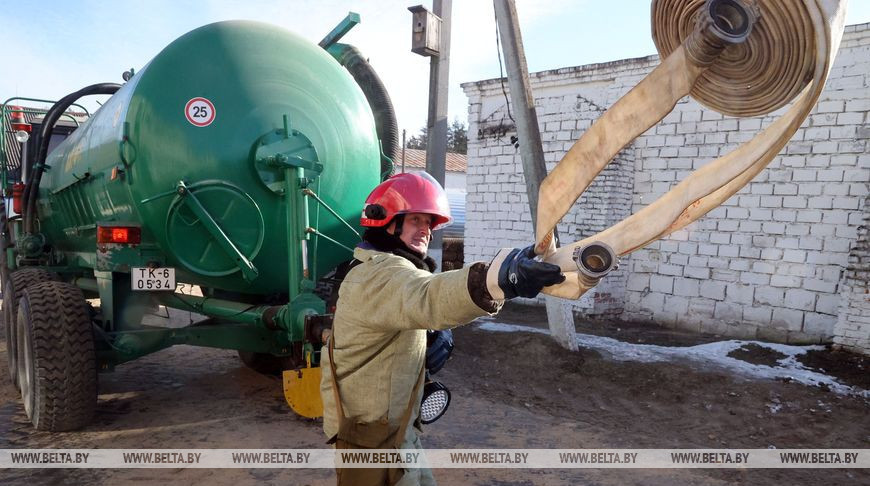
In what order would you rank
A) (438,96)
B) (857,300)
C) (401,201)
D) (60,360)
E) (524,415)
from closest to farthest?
(401,201) < (60,360) < (524,415) < (857,300) < (438,96)

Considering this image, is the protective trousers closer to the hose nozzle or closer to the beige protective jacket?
the beige protective jacket

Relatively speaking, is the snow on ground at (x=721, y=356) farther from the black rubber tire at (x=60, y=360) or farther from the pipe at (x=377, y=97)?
the black rubber tire at (x=60, y=360)

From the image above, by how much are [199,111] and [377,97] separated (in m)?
1.96

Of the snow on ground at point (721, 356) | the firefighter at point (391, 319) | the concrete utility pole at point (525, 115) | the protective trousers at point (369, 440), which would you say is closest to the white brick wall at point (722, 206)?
the snow on ground at point (721, 356)

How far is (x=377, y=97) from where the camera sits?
5602 millimetres

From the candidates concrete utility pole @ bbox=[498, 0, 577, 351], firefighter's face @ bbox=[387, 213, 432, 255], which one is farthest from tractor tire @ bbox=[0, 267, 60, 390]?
concrete utility pole @ bbox=[498, 0, 577, 351]

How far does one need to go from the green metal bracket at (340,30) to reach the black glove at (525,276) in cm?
460

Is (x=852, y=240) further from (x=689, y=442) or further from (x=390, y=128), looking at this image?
(x=390, y=128)

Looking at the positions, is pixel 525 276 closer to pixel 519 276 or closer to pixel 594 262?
pixel 519 276

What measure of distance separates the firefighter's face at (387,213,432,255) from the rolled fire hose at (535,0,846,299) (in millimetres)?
608

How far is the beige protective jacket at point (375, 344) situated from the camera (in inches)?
70.7

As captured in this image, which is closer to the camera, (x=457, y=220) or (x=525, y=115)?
(x=525, y=115)

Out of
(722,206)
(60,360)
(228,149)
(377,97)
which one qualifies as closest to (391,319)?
(228,149)

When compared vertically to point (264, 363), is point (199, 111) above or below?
above
